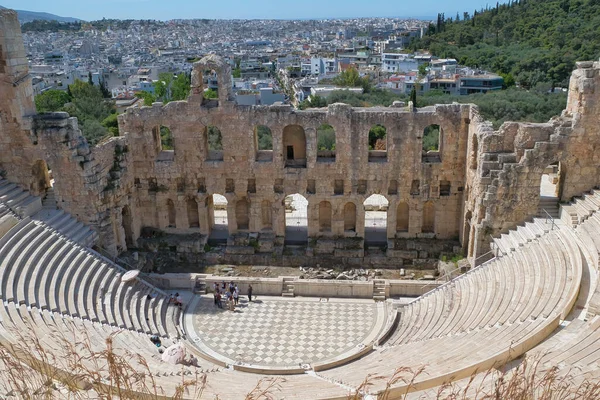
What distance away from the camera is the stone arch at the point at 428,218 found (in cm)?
2614

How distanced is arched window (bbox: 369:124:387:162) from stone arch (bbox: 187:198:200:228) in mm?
9091

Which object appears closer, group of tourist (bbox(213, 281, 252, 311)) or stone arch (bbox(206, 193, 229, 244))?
group of tourist (bbox(213, 281, 252, 311))

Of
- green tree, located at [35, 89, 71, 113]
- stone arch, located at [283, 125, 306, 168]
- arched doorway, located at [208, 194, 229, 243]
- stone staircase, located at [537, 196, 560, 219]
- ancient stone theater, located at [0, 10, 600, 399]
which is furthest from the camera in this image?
green tree, located at [35, 89, 71, 113]

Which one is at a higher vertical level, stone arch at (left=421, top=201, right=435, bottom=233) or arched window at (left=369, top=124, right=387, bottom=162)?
arched window at (left=369, top=124, right=387, bottom=162)

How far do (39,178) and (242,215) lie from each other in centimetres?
952

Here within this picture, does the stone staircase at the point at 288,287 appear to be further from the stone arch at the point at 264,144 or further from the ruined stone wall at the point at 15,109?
the ruined stone wall at the point at 15,109

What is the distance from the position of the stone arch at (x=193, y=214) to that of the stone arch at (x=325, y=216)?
6.17 m

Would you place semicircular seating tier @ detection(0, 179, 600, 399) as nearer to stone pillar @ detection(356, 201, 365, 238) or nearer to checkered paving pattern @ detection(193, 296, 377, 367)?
checkered paving pattern @ detection(193, 296, 377, 367)

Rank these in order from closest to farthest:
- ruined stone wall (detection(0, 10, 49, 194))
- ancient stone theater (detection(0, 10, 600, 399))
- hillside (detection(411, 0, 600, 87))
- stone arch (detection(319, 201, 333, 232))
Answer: ancient stone theater (detection(0, 10, 600, 399)), ruined stone wall (detection(0, 10, 49, 194)), stone arch (detection(319, 201, 333, 232)), hillside (detection(411, 0, 600, 87))

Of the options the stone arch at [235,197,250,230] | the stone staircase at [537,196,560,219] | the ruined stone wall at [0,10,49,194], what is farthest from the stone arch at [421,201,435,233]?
the ruined stone wall at [0,10,49,194]

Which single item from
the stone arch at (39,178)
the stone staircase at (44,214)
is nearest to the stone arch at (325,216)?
the stone staircase at (44,214)

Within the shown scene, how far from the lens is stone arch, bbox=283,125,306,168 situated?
85.2ft

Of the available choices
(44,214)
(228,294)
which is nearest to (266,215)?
(228,294)

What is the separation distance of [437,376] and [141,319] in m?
11.4
